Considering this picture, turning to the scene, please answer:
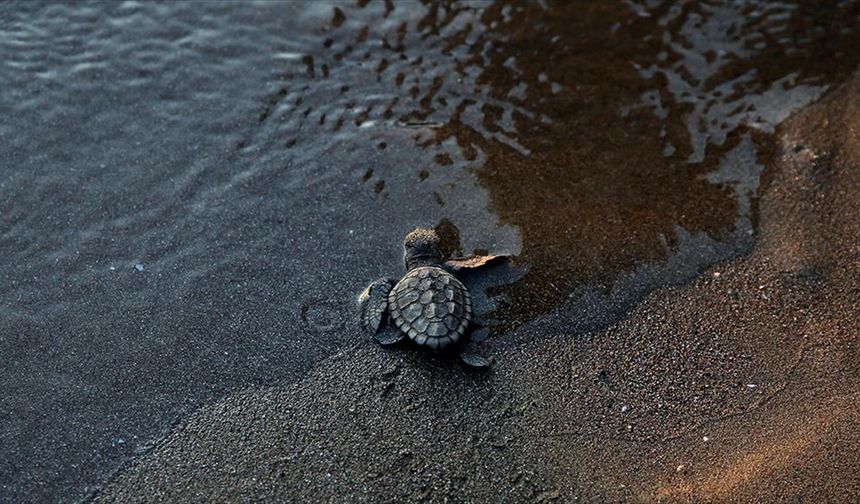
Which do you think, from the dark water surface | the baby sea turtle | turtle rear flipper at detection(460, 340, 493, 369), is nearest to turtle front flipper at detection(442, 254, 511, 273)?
the baby sea turtle

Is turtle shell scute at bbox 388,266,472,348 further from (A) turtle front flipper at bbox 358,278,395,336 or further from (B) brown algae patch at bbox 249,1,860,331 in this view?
(B) brown algae patch at bbox 249,1,860,331

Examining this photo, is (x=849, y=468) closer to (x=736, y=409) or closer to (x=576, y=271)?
(x=736, y=409)

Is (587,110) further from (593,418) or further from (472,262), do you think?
(593,418)

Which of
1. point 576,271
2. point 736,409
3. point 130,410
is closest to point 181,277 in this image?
point 130,410

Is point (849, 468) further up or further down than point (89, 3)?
further down

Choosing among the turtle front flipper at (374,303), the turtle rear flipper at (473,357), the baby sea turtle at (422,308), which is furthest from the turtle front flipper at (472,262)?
the turtle rear flipper at (473,357)

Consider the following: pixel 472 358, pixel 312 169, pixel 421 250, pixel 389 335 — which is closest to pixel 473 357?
pixel 472 358

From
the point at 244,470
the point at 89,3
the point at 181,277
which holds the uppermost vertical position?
the point at 89,3

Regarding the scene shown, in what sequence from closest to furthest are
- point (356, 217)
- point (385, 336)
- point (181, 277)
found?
point (385, 336), point (181, 277), point (356, 217)

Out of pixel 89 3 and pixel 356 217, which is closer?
pixel 356 217
